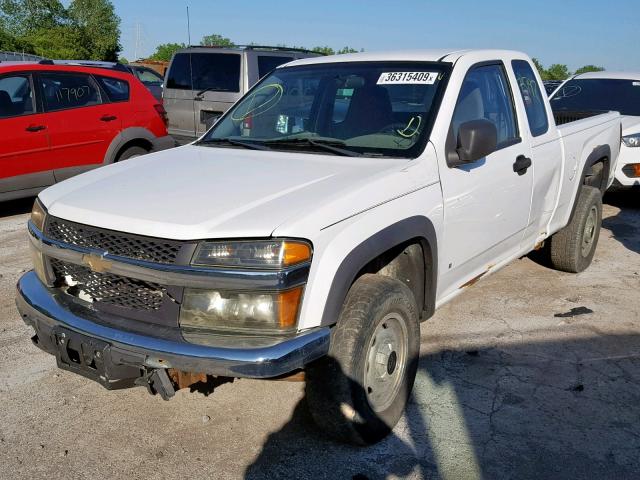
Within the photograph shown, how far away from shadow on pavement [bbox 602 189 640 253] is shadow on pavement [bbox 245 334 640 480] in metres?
3.16

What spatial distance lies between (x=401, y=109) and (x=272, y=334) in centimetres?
174

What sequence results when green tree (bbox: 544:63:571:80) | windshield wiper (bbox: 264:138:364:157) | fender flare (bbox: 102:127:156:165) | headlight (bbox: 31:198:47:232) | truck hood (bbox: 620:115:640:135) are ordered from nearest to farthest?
headlight (bbox: 31:198:47:232) → windshield wiper (bbox: 264:138:364:157) → truck hood (bbox: 620:115:640:135) → fender flare (bbox: 102:127:156:165) → green tree (bbox: 544:63:571:80)

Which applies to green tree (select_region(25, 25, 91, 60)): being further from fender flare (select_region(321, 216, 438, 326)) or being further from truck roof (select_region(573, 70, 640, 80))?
fender flare (select_region(321, 216, 438, 326))

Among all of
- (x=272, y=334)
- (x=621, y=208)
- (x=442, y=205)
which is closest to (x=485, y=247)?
(x=442, y=205)

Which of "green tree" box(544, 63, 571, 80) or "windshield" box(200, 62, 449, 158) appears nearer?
"windshield" box(200, 62, 449, 158)

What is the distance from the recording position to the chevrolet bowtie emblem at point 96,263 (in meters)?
2.86

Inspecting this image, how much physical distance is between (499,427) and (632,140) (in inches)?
231

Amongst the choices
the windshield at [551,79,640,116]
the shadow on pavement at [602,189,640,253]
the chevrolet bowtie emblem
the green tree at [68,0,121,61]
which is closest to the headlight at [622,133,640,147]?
the shadow on pavement at [602,189,640,253]

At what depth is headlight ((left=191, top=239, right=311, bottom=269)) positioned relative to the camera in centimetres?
265

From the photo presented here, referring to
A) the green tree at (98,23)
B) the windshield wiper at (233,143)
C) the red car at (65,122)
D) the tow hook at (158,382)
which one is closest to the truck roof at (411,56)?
the windshield wiper at (233,143)

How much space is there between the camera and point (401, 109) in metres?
3.84

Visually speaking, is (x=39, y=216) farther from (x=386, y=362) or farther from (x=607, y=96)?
(x=607, y=96)

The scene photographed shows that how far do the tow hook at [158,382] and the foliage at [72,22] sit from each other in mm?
52042

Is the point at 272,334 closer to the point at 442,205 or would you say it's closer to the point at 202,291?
the point at 202,291
